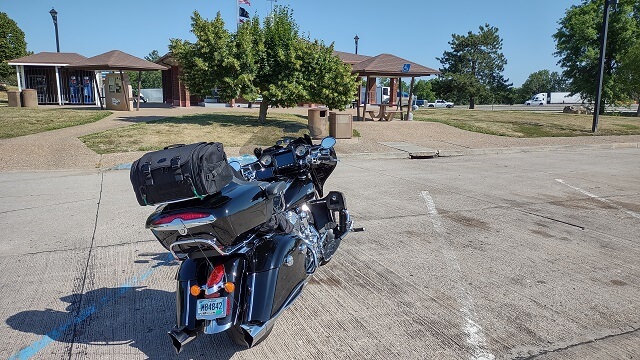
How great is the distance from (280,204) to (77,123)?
59.8 ft

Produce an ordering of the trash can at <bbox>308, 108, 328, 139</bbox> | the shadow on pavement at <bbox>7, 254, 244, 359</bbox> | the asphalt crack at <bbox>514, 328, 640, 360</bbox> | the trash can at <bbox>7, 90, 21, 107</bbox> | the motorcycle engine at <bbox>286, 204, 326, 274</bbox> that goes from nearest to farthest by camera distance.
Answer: the asphalt crack at <bbox>514, 328, 640, 360</bbox> → the shadow on pavement at <bbox>7, 254, 244, 359</bbox> → the motorcycle engine at <bbox>286, 204, 326, 274</bbox> → the trash can at <bbox>308, 108, 328, 139</bbox> → the trash can at <bbox>7, 90, 21, 107</bbox>

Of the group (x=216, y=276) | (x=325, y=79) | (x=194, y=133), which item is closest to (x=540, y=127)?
(x=325, y=79)

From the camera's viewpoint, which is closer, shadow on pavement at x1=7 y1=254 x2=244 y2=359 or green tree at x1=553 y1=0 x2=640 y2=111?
shadow on pavement at x1=7 y1=254 x2=244 y2=359

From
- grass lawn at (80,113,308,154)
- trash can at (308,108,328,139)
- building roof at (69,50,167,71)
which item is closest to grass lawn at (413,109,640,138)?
trash can at (308,108,328,139)

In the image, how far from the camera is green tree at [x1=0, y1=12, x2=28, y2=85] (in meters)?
41.3

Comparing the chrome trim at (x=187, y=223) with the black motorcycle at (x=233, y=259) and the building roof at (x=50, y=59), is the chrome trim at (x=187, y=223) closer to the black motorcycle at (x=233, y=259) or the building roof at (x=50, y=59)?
the black motorcycle at (x=233, y=259)

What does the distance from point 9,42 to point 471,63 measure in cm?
5009

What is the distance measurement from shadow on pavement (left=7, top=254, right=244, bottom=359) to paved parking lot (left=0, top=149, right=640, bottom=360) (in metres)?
0.01

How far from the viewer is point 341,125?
16.4 metres

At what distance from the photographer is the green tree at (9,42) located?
4131 centimetres

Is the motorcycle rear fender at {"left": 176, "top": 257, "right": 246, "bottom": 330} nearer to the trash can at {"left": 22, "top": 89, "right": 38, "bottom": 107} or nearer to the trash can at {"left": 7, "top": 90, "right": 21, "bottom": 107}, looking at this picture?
the trash can at {"left": 22, "top": 89, "right": 38, "bottom": 107}

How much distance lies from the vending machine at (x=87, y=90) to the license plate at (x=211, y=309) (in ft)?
110

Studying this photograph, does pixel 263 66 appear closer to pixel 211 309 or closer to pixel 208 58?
pixel 208 58

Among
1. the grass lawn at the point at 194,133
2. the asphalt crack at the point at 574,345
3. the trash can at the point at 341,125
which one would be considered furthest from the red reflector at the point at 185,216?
the trash can at the point at 341,125
